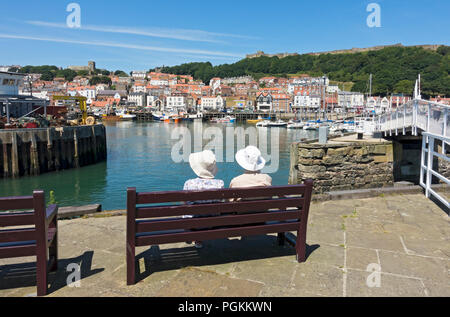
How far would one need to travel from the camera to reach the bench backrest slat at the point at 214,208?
149 inches

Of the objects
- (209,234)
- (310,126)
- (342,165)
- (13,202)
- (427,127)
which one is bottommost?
(310,126)

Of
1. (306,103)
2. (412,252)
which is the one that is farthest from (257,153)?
(306,103)

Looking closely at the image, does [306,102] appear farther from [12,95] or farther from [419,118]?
[419,118]

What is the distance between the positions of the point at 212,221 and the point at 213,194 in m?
0.35

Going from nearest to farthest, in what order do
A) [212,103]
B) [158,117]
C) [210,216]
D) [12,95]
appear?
[210,216]
[12,95]
[158,117]
[212,103]

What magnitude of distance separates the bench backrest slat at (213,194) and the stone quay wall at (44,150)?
82.8 ft

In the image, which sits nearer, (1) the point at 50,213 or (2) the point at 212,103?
(1) the point at 50,213

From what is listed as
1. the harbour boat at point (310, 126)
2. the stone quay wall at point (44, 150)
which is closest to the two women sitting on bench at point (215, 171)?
the stone quay wall at point (44, 150)

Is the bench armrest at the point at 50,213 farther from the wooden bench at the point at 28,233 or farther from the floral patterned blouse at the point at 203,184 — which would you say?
the floral patterned blouse at the point at 203,184

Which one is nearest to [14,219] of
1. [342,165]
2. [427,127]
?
[427,127]

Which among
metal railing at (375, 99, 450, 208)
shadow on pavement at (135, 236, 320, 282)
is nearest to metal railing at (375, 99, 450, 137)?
metal railing at (375, 99, 450, 208)

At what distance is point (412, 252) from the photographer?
4980 millimetres

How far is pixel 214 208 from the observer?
13.4 ft
